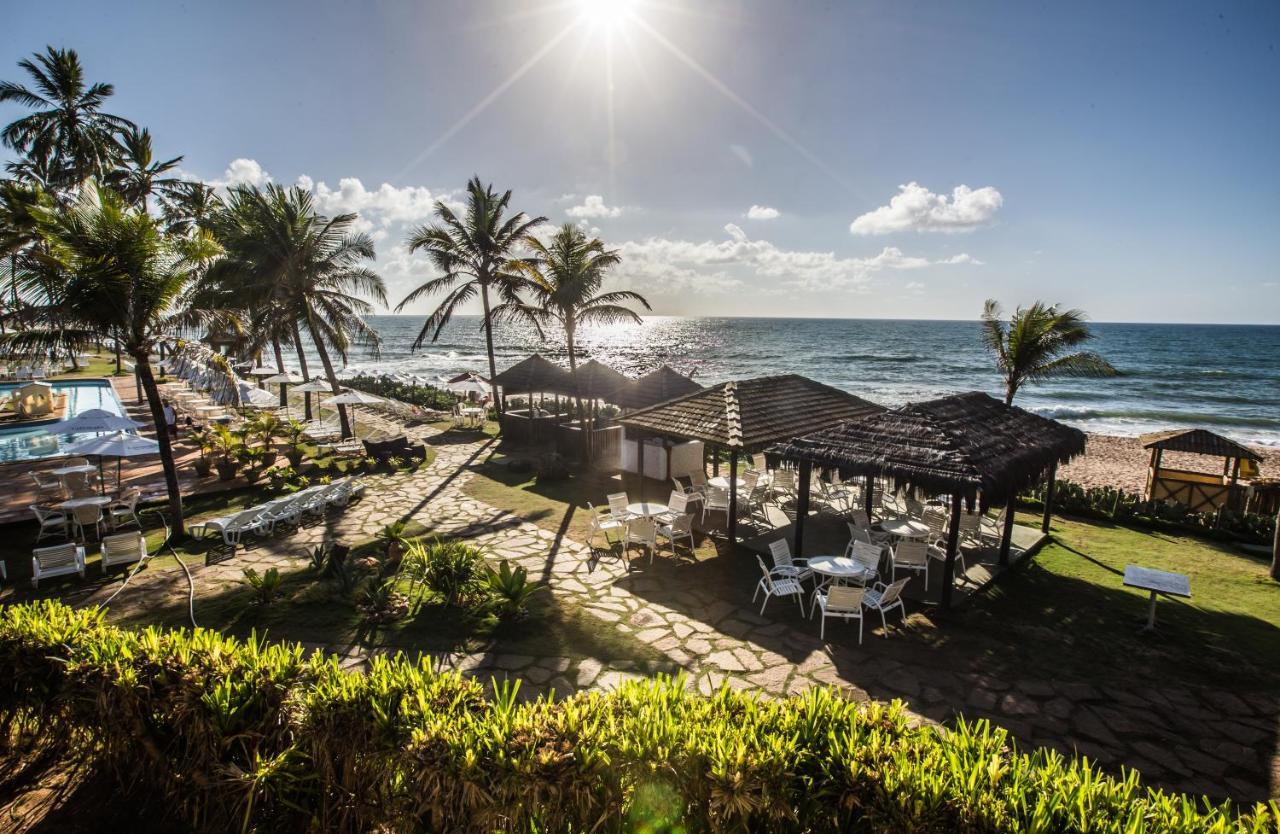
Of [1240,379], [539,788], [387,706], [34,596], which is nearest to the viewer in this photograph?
[539,788]

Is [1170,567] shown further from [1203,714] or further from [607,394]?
[607,394]

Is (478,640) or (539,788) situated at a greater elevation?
(539,788)

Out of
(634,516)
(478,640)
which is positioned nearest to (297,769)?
(478,640)

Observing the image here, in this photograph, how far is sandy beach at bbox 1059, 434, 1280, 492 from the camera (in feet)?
72.1

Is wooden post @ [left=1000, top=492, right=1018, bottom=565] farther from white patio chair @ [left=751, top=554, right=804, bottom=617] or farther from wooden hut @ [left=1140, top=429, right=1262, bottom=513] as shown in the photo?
wooden hut @ [left=1140, top=429, right=1262, bottom=513]

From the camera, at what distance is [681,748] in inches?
142

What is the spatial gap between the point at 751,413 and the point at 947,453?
425cm

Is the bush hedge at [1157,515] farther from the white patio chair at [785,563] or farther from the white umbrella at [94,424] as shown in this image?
the white umbrella at [94,424]

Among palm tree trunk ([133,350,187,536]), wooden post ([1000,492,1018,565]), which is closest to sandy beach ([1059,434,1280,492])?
wooden post ([1000,492,1018,565])

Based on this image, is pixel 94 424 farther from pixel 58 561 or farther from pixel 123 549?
pixel 123 549

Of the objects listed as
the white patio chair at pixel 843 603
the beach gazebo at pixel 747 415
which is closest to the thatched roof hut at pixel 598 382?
the beach gazebo at pixel 747 415

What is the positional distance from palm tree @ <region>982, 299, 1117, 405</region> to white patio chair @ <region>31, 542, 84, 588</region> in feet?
62.8

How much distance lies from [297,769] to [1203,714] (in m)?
8.98

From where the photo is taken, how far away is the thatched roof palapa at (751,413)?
38.5 ft
